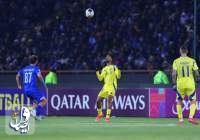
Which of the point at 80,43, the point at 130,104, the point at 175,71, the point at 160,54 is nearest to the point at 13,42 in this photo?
the point at 80,43

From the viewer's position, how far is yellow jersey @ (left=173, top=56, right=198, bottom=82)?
1997 centimetres

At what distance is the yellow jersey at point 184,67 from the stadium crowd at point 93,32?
848 cm

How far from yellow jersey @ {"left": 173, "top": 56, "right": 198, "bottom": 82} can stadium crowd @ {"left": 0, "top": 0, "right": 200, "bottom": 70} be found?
8.48 metres

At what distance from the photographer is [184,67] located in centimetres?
2002

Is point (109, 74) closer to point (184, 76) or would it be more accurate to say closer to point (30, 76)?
point (30, 76)

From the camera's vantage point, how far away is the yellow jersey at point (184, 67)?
19969 mm

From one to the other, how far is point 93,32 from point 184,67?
13490mm

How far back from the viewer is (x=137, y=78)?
27438mm

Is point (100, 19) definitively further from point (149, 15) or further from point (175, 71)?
point (175, 71)

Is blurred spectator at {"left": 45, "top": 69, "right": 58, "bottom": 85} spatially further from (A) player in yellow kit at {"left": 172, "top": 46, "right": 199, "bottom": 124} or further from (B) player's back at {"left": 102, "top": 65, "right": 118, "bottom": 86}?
(A) player in yellow kit at {"left": 172, "top": 46, "right": 199, "bottom": 124}

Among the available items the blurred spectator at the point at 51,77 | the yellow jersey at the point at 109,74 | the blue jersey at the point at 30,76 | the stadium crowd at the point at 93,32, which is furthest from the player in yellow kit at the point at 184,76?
the blurred spectator at the point at 51,77

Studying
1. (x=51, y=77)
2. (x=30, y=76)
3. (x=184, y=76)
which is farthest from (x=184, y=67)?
(x=51, y=77)

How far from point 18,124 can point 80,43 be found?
19.0 meters

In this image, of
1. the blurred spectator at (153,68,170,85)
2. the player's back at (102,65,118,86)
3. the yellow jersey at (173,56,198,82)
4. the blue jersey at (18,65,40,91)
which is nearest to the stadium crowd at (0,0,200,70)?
the blurred spectator at (153,68,170,85)
